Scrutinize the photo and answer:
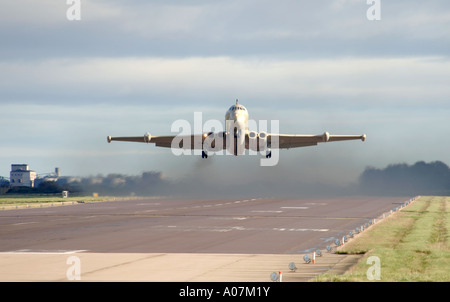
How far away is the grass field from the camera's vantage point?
72.8ft

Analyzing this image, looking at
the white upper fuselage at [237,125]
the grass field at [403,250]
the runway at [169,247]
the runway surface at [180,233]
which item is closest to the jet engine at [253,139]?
the white upper fuselage at [237,125]

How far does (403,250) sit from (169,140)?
4390cm

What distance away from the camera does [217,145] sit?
69.6 metres


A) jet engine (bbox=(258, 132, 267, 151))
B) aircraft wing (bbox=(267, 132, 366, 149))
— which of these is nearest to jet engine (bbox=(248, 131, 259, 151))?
jet engine (bbox=(258, 132, 267, 151))

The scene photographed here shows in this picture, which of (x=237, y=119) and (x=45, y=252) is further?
(x=237, y=119)

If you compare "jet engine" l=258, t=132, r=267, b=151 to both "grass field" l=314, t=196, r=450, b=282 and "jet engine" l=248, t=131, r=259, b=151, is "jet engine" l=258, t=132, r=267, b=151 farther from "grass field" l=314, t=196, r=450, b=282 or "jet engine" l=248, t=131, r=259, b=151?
"grass field" l=314, t=196, r=450, b=282

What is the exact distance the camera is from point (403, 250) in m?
30.0

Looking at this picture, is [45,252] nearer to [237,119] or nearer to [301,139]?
[237,119]

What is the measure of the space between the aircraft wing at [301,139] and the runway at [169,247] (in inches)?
708

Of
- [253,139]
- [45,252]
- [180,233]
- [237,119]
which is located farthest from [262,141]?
[45,252]

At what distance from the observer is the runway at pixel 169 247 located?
23.5m
